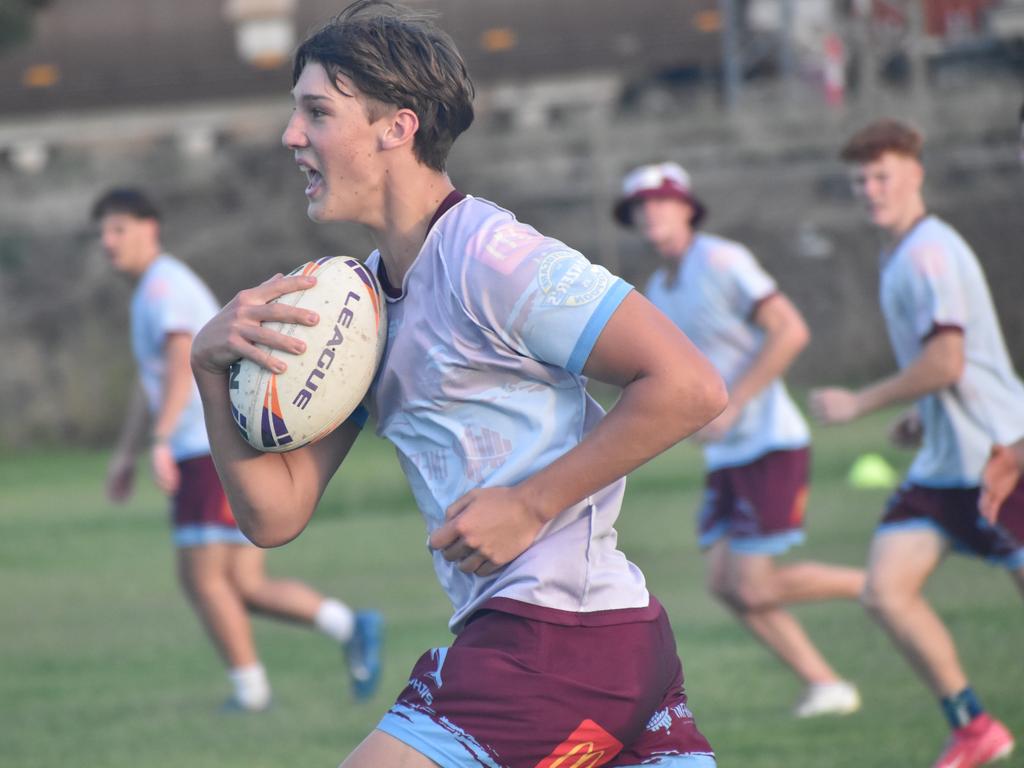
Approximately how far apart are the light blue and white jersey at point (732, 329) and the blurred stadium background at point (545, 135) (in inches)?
445

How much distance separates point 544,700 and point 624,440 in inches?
20.1

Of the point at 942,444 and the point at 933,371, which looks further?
the point at 942,444

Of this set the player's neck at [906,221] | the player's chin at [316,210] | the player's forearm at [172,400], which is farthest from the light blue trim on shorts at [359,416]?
the player's forearm at [172,400]

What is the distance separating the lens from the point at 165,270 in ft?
25.6

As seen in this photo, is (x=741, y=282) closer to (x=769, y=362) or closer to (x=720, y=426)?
(x=769, y=362)

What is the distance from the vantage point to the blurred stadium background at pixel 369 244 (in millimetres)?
7418

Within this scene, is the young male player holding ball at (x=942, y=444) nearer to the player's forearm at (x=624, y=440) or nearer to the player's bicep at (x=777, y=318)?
the player's bicep at (x=777, y=318)

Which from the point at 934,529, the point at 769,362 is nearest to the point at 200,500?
the point at 769,362

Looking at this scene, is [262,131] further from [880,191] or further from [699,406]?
[699,406]

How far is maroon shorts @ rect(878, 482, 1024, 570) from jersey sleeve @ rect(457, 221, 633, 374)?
9.48ft

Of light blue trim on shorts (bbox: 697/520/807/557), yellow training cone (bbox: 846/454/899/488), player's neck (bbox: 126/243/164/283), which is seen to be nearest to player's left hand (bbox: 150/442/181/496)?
player's neck (bbox: 126/243/164/283)

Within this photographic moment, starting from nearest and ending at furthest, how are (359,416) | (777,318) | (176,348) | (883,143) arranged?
(359,416) < (883,143) < (777,318) < (176,348)

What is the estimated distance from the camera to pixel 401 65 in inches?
129

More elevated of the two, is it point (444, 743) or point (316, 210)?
point (316, 210)
